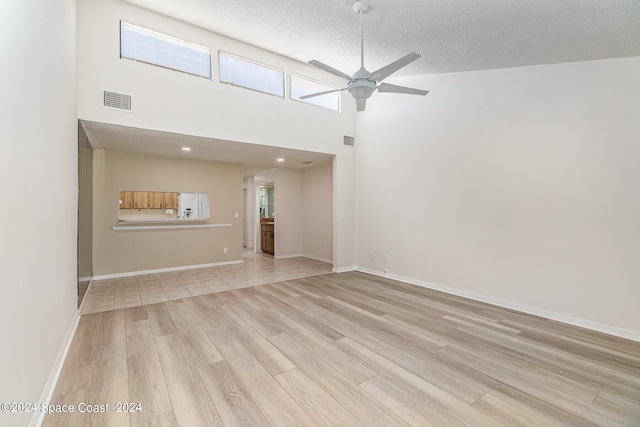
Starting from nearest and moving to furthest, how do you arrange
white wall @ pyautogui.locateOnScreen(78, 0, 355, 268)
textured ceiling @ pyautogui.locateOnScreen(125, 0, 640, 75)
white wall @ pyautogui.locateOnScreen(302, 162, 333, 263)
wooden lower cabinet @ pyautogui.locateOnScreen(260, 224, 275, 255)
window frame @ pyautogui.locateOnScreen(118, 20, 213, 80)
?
textured ceiling @ pyautogui.locateOnScreen(125, 0, 640, 75), white wall @ pyautogui.locateOnScreen(78, 0, 355, 268), window frame @ pyautogui.locateOnScreen(118, 20, 213, 80), white wall @ pyautogui.locateOnScreen(302, 162, 333, 263), wooden lower cabinet @ pyautogui.locateOnScreen(260, 224, 275, 255)

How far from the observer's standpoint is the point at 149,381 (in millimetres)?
2031

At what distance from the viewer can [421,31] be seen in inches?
119

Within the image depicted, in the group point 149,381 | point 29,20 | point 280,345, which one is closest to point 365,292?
point 280,345

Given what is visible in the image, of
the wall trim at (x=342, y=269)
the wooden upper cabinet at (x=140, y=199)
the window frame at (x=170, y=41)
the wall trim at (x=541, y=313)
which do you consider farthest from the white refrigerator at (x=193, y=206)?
the wall trim at (x=541, y=313)

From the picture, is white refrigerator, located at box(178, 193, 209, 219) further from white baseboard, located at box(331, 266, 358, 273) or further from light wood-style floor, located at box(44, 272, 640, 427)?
white baseboard, located at box(331, 266, 358, 273)

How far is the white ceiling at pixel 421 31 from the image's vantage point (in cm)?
243

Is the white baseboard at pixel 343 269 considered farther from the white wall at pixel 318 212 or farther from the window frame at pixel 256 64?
the window frame at pixel 256 64

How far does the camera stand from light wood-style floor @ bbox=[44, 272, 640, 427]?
1728mm

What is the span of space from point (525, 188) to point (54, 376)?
17.0ft

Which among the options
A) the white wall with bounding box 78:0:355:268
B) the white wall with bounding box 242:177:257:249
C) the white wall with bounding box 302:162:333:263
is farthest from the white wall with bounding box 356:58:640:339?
the white wall with bounding box 242:177:257:249

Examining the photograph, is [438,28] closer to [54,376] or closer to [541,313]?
[541,313]

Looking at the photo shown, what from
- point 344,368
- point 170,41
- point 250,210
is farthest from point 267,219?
point 344,368

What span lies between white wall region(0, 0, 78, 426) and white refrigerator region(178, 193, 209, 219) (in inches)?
134

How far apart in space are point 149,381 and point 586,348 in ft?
12.9
